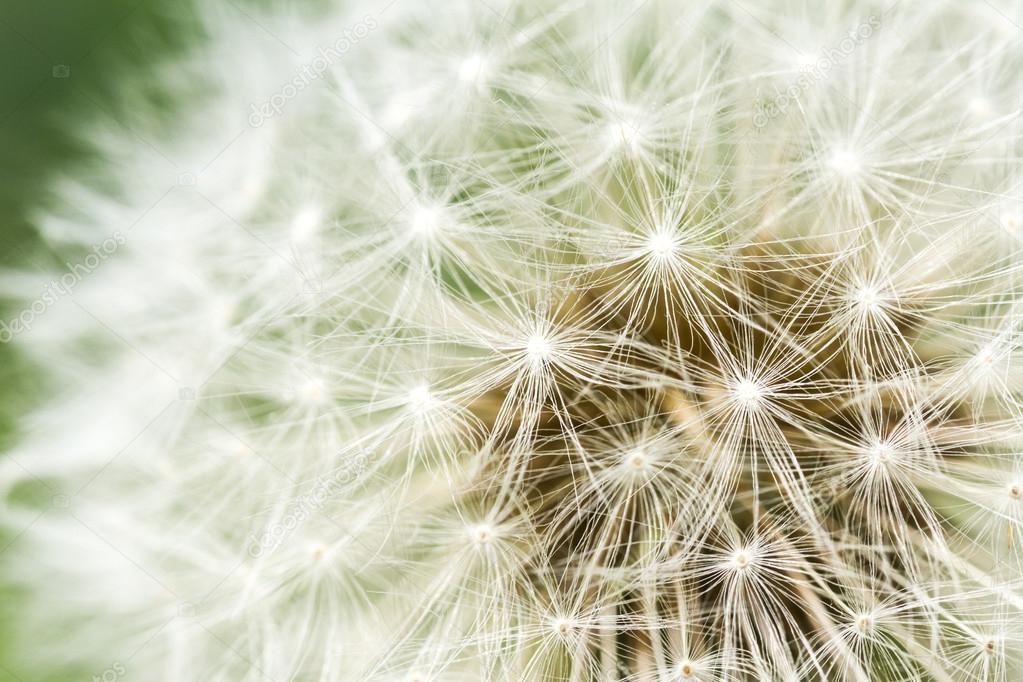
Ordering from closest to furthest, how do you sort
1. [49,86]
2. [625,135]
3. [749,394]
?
[749,394] → [625,135] → [49,86]

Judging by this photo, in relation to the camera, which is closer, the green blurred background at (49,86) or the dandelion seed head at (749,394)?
the dandelion seed head at (749,394)

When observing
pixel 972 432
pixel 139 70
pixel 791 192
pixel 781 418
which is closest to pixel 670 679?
pixel 781 418

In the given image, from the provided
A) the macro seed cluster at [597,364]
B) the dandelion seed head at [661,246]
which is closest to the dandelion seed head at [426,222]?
the macro seed cluster at [597,364]

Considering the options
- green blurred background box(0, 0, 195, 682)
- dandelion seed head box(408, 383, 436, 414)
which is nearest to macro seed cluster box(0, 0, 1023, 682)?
dandelion seed head box(408, 383, 436, 414)

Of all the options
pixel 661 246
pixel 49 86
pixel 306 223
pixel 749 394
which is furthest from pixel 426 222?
pixel 49 86

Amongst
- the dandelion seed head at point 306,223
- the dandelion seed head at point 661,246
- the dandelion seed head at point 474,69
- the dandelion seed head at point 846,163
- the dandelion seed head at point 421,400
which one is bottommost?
the dandelion seed head at point 421,400

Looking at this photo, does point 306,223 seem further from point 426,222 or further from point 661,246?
point 661,246

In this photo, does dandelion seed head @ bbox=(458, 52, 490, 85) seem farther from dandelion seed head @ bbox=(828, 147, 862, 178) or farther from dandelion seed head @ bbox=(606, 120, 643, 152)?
dandelion seed head @ bbox=(828, 147, 862, 178)

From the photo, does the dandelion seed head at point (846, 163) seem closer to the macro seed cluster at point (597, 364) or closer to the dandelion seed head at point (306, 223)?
the macro seed cluster at point (597, 364)
